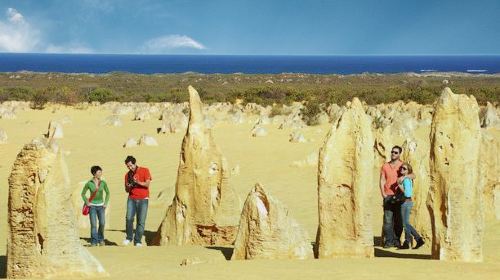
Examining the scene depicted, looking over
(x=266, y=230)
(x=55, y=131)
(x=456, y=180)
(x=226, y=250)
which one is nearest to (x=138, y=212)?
(x=226, y=250)

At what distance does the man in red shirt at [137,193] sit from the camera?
10562mm

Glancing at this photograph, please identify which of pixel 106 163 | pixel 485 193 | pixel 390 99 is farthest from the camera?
pixel 390 99

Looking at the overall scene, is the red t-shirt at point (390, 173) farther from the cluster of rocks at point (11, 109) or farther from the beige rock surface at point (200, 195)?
the cluster of rocks at point (11, 109)

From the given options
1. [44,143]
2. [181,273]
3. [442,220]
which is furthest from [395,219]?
[44,143]

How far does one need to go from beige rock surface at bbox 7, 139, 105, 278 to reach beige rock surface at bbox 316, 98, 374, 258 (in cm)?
297

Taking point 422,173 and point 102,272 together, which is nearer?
point 102,272

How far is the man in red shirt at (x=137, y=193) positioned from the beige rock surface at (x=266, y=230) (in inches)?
81.3

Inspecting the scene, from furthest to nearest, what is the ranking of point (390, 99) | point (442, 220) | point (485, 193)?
1. point (390, 99)
2. point (485, 193)
3. point (442, 220)

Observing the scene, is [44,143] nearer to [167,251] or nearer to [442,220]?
[167,251]

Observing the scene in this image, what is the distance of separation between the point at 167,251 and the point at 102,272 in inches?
77.8

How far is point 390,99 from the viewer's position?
40.8 m

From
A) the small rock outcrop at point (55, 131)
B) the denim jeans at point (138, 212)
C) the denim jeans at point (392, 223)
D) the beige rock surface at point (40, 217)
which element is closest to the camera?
the beige rock surface at point (40, 217)

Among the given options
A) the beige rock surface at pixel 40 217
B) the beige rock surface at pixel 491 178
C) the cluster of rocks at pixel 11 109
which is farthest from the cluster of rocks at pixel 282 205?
the cluster of rocks at pixel 11 109

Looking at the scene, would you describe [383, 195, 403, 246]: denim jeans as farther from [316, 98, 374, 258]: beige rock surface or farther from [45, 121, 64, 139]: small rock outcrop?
[45, 121, 64, 139]: small rock outcrop
